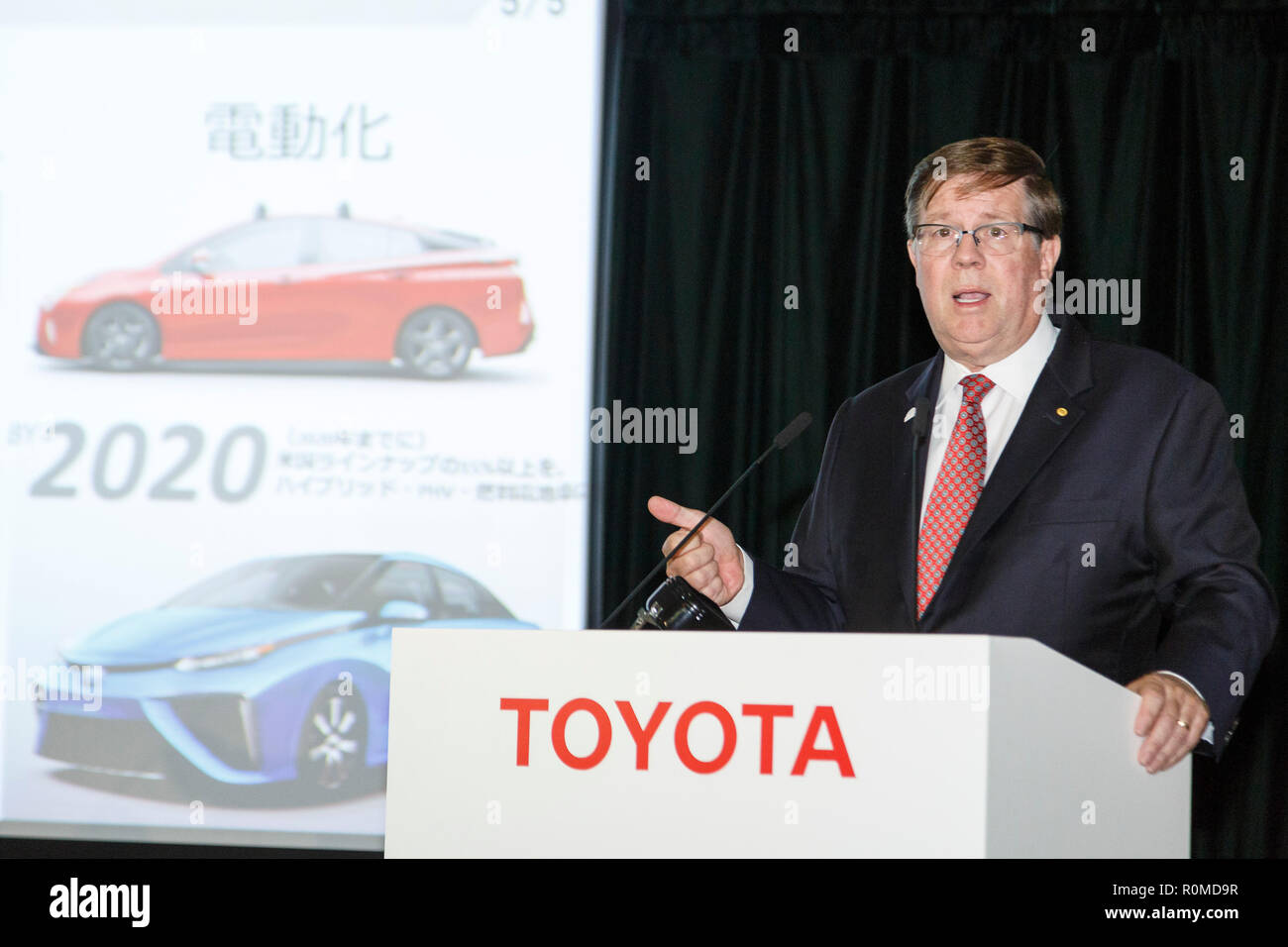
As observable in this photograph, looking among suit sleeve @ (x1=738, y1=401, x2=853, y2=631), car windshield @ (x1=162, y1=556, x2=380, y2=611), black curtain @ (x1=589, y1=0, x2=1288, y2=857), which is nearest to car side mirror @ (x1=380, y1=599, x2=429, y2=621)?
car windshield @ (x1=162, y1=556, x2=380, y2=611)

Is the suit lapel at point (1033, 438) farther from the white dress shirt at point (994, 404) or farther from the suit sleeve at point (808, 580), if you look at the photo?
the suit sleeve at point (808, 580)

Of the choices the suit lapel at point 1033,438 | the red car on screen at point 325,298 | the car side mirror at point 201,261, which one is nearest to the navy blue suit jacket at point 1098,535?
the suit lapel at point 1033,438

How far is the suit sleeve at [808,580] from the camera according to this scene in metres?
2.07

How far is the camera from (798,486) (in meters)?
3.96

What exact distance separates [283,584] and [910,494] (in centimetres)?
210

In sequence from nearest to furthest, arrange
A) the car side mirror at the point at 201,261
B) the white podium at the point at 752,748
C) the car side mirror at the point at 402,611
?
the white podium at the point at 752,748 < the car side mirror at the point at 402,611 < the car side mirror at the point at 201,261

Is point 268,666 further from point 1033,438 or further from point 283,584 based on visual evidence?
point 1033,438

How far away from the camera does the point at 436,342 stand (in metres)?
3.69

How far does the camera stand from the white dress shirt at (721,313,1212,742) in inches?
81.0

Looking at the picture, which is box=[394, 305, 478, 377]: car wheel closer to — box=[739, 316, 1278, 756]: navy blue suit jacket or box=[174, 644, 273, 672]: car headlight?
box=[174, 644, 273, 672]: car headlight

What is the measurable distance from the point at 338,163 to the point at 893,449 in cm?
213

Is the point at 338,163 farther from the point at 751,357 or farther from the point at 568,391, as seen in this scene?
the point at 751,357

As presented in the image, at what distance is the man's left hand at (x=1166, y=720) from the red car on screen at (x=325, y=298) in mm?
2376

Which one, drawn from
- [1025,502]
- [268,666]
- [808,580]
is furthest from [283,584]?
[1025,502]
